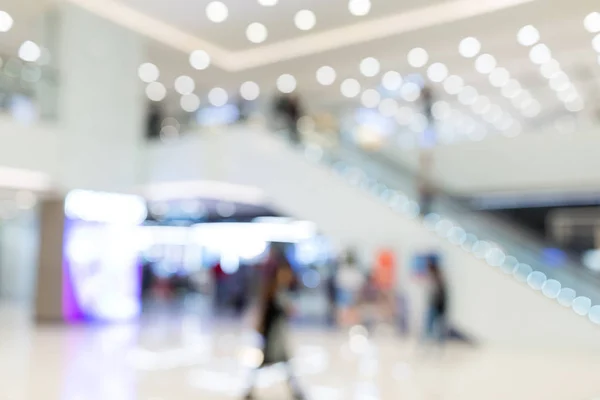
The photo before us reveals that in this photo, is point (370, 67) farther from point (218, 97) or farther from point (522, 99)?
point (218, 97)

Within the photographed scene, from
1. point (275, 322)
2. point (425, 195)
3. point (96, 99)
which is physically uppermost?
point (96, 99)

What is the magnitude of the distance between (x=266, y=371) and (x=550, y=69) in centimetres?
1287

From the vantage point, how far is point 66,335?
12586mm

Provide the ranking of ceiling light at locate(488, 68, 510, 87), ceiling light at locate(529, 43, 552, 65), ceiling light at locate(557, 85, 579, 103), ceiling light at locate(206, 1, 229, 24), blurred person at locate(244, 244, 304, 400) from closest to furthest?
1. blurred person at locate(244, 244, 304, 400)
2. ceiling light at locate(206, 1, 229, 24)
3. ceiling light at locate(529, 43, 552, 65)
4. ceiling light at locate(488, 68, 510, 87)
5. ceiling light at locate(557, 85, 579, 103)

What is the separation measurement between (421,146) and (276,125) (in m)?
4.17

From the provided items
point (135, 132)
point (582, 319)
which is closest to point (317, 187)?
point (135, 132)

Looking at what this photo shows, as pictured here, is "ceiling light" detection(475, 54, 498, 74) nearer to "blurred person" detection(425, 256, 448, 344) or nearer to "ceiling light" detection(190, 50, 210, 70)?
"ceiling light" detection(190, 50, 210, 70)

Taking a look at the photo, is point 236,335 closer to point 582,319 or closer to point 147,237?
point 582,319

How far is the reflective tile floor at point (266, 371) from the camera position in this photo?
23.6 feet

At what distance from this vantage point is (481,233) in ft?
43.0

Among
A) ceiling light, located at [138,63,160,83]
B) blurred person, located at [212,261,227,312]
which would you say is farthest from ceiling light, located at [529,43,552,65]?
blurred person, located at [212,261,227,312]

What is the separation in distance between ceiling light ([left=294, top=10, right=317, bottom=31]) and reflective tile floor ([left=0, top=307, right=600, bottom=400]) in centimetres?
721

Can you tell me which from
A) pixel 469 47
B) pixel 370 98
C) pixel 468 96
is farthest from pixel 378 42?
pixel 468 96

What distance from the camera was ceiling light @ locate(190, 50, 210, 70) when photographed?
1635 cm
